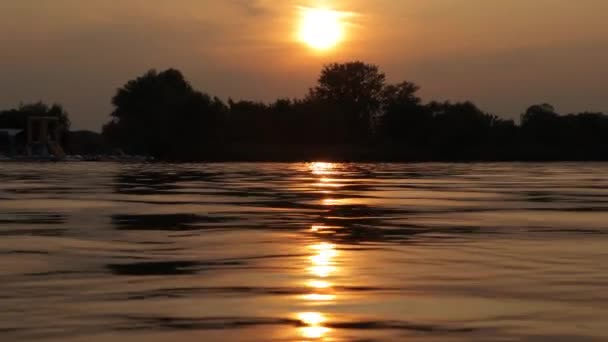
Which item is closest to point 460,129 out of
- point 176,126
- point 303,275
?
point 176,126

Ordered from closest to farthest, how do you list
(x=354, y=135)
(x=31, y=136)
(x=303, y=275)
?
(x=303, y=275)
(x=31, y=136)
(x=354, y=135)

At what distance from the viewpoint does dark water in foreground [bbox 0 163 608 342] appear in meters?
11.0

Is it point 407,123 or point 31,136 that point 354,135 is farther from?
point 31,136

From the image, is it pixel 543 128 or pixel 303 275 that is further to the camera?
pixel 543 128

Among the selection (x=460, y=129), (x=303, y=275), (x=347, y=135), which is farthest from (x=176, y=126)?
(x=303, y=275)

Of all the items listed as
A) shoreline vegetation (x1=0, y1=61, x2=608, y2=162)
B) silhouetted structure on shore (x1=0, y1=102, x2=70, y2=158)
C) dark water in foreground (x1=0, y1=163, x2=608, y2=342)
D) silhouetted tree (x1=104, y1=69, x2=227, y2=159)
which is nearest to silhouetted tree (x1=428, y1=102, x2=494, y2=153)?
shoreline vegetation (x1=0, y1=61, x2=608, y2=162)

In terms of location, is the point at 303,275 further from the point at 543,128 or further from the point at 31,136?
the point at 543,128

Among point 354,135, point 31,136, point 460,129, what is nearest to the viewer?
point 31,136

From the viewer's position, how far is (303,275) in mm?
15266

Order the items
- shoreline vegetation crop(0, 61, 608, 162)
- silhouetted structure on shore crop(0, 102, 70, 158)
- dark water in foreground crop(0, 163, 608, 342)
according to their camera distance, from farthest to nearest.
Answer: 1. shoreline vegetation crop(0, 61, 608, 162)
2. silhouetted structure on shore crop(0, 102, 70, 158)
3. dark water in foreground crop(0, 163, 608, 342)

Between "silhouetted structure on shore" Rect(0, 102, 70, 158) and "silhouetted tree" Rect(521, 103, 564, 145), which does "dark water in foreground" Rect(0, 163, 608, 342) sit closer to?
"silhouetted structure on shore" Rect(0, 102, 70, 158)

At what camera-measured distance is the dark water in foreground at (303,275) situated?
11.0 meters

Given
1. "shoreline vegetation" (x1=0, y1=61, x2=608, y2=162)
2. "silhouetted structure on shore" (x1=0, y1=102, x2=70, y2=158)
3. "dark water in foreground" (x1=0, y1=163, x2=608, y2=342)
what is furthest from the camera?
"shoreline vegetation" (x1=0, y1=61, x2=608, y2=162)

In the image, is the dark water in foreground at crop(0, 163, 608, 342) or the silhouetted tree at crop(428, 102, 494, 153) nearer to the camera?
the dark water in foreground at crop(0, 163, 608, 342)
